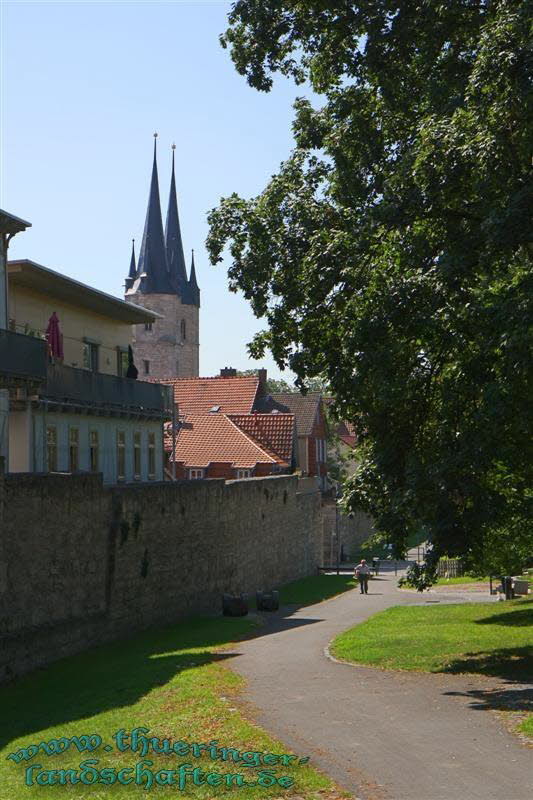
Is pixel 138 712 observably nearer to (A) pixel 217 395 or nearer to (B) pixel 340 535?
(A) pixel 217 395

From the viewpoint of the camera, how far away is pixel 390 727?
1435 cm

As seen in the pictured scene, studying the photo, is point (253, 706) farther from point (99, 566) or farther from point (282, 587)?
point (282, 587)

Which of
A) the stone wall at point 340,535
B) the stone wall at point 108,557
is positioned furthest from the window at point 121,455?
the stone wall at point 340,535

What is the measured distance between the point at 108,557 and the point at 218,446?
29746mm

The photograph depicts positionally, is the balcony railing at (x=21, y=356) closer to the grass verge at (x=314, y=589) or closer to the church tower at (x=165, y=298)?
the grass verge at (x=314, y=589)

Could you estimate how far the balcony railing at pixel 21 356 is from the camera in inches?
1088

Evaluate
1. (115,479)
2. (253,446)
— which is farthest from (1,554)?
(253,446)

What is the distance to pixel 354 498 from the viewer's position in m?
19.3

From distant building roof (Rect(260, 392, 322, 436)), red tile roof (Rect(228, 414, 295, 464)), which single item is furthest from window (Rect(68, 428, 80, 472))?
→ distant building roof (Rect(260, 392, 322, 436))

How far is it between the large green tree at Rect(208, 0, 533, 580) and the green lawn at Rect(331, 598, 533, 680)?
204cm

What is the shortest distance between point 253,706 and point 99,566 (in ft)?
36.4

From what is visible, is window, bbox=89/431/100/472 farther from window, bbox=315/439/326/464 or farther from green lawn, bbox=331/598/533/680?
window, bbox=315/439/326/464

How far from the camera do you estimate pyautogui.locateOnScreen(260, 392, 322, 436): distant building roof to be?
7206 cm

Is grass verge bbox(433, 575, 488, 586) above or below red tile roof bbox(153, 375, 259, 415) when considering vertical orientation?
below
